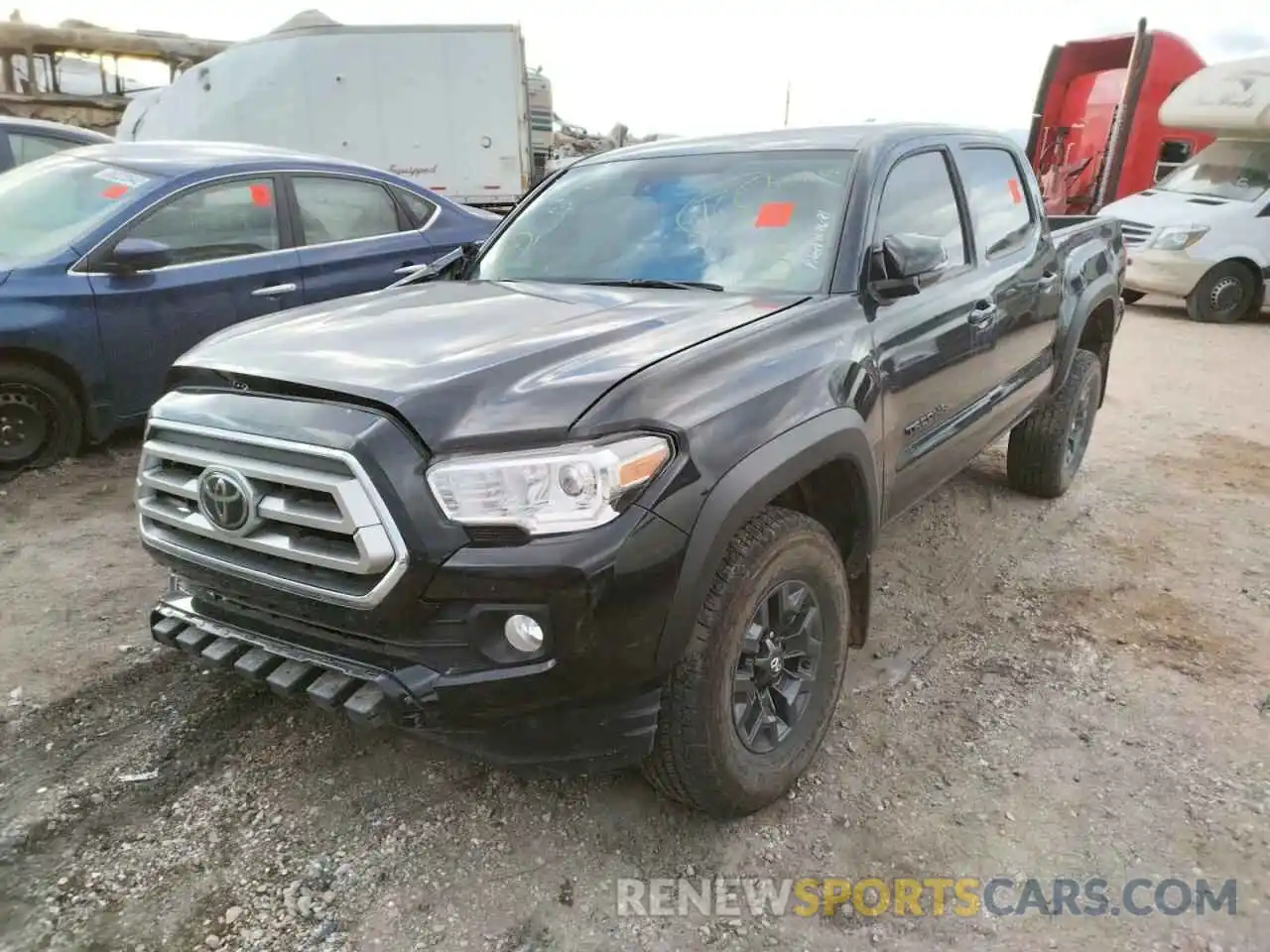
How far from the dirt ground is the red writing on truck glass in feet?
7.50

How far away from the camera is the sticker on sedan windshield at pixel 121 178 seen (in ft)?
16.3

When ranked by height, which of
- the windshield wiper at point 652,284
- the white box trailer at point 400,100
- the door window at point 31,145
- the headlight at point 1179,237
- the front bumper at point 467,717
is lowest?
the front bumper at point 467,717

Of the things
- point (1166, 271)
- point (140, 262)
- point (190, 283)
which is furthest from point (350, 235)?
point (1166, 271)

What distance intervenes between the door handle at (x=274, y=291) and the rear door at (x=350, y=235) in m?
0.13

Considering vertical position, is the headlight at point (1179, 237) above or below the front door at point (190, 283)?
below

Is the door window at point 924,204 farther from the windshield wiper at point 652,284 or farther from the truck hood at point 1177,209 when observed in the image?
the truck hood at point 1177,209

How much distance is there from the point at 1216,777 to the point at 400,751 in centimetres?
236

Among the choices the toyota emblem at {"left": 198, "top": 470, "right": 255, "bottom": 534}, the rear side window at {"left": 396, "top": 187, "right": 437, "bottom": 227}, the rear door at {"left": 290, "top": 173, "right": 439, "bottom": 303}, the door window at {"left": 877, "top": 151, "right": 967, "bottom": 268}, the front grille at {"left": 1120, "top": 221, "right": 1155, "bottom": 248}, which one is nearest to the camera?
the toyota emblem at {"left": 198, "top": 470, "right": 255, "bottom": 534}

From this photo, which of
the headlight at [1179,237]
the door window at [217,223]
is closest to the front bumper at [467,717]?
the door window at [217,223]

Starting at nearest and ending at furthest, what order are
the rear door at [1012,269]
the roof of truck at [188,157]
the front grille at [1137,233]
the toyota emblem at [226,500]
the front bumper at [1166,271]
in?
the toyota emblem at [226,500] < the rear door at [1012,269] < the roof of truck at [188,157] < the front bumper at [1166,271] < the front grille at [1137,233]

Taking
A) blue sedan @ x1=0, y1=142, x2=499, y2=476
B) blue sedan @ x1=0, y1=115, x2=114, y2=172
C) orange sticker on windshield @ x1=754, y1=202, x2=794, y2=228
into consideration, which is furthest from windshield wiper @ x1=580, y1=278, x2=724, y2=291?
blue sedan @ x1=0, y1=115, x2=114, y2=172

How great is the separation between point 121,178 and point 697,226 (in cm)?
360

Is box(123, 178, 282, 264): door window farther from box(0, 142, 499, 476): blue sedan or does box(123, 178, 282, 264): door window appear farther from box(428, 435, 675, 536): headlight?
box(428, 435, 675, 536): headlight

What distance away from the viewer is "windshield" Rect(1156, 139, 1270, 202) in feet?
35.9
